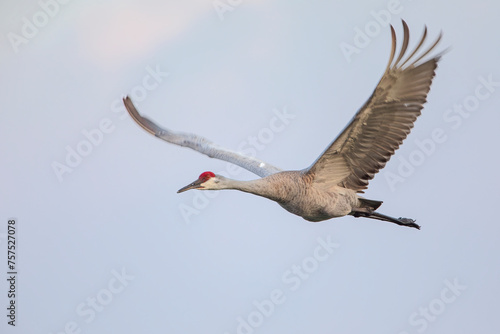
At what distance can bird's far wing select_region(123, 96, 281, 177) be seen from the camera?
17559 millimetres

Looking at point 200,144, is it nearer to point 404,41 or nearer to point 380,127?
point 380,127

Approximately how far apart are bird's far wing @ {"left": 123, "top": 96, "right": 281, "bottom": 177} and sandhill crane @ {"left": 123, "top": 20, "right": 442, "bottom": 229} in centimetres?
218

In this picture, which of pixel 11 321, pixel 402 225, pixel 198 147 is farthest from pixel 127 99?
pixel 402 225

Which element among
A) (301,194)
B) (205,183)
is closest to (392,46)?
(301,194)

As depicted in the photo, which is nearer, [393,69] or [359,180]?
[393,69]

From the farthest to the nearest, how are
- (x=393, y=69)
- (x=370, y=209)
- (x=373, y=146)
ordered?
1. (x=370, y=209)
2. (x=373, y=146)
3. (x=393, y=69)

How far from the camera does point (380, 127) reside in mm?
14406

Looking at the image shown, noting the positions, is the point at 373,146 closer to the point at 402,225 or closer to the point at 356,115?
the point at 356,115

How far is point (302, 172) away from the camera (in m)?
15.1

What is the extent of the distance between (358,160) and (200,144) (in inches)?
156

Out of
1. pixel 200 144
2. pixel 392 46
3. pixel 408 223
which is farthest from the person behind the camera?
pixel 200 144

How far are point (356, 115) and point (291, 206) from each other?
6.41ft

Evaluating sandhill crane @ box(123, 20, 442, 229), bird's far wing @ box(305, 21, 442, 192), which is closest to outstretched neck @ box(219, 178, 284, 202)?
sandhill crane @ box(123, 20, 442, 229)

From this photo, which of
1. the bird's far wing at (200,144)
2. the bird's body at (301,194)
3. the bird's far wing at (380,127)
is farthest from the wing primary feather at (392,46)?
the bird's far wing at (200,144)
